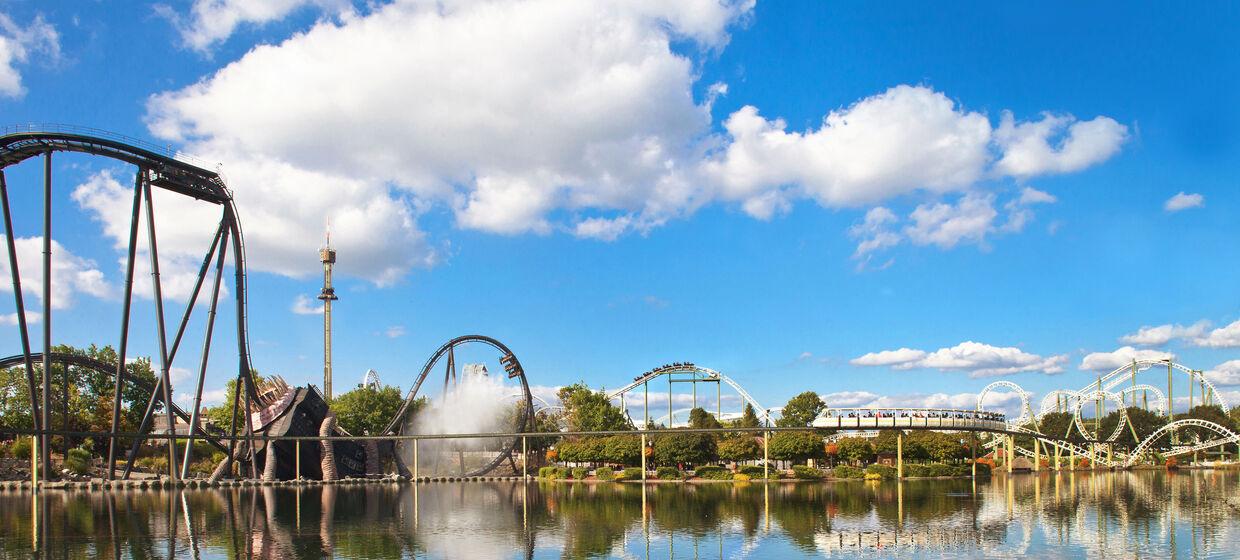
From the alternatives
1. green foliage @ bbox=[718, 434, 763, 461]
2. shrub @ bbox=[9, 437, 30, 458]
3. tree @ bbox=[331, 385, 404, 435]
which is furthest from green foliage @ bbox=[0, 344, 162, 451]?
green foliage @ bbox=[718, 434, 763, 461]

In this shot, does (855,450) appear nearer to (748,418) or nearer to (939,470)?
(939,470)

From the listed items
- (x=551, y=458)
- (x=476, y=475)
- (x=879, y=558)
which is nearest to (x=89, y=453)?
(x=476, y=475)

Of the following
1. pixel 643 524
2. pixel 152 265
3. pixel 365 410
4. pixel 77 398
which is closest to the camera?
pixel 643 524

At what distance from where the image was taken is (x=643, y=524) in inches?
1361

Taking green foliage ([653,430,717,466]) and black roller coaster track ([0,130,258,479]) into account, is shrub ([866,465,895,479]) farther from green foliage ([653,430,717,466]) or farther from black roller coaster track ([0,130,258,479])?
black roller coaster track ([0,130,258,479])

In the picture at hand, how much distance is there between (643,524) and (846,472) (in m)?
35.3

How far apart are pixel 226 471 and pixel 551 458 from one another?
2891cm

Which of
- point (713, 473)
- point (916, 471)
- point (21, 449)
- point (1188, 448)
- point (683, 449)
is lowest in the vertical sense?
point (1188, 448)

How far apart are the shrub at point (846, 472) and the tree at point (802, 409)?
30.3 metres

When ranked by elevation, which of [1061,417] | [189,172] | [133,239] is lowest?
[1061,417]

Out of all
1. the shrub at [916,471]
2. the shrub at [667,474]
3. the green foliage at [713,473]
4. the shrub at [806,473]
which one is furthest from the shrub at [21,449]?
the shrub at [916,471]

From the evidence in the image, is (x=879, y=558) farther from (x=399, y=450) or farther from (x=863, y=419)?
(x=399, y=450)

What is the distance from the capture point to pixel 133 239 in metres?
59.3

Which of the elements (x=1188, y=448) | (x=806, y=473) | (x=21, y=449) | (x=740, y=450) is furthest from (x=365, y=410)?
(x=1188, y=448)
